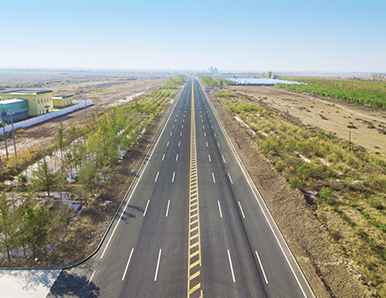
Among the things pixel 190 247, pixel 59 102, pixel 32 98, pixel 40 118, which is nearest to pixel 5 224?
pixel 190 247

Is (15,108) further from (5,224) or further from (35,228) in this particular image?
(35,228)

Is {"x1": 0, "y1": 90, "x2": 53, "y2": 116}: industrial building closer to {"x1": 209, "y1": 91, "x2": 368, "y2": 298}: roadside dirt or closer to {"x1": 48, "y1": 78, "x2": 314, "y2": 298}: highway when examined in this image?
{"x1": 48, "y1": 78, "x2": 314, "y2": 298}: highway

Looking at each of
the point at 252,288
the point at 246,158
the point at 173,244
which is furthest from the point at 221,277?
the point at 246,158

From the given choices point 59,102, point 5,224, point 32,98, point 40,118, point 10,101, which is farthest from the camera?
point 59,102

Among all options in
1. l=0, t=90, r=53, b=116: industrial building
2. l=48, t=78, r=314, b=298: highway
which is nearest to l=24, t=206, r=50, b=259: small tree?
l=48, t=78, r=314, b=298: highway

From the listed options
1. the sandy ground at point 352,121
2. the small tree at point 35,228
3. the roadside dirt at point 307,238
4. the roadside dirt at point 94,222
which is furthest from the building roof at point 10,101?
the sandy ground at point 352,121
